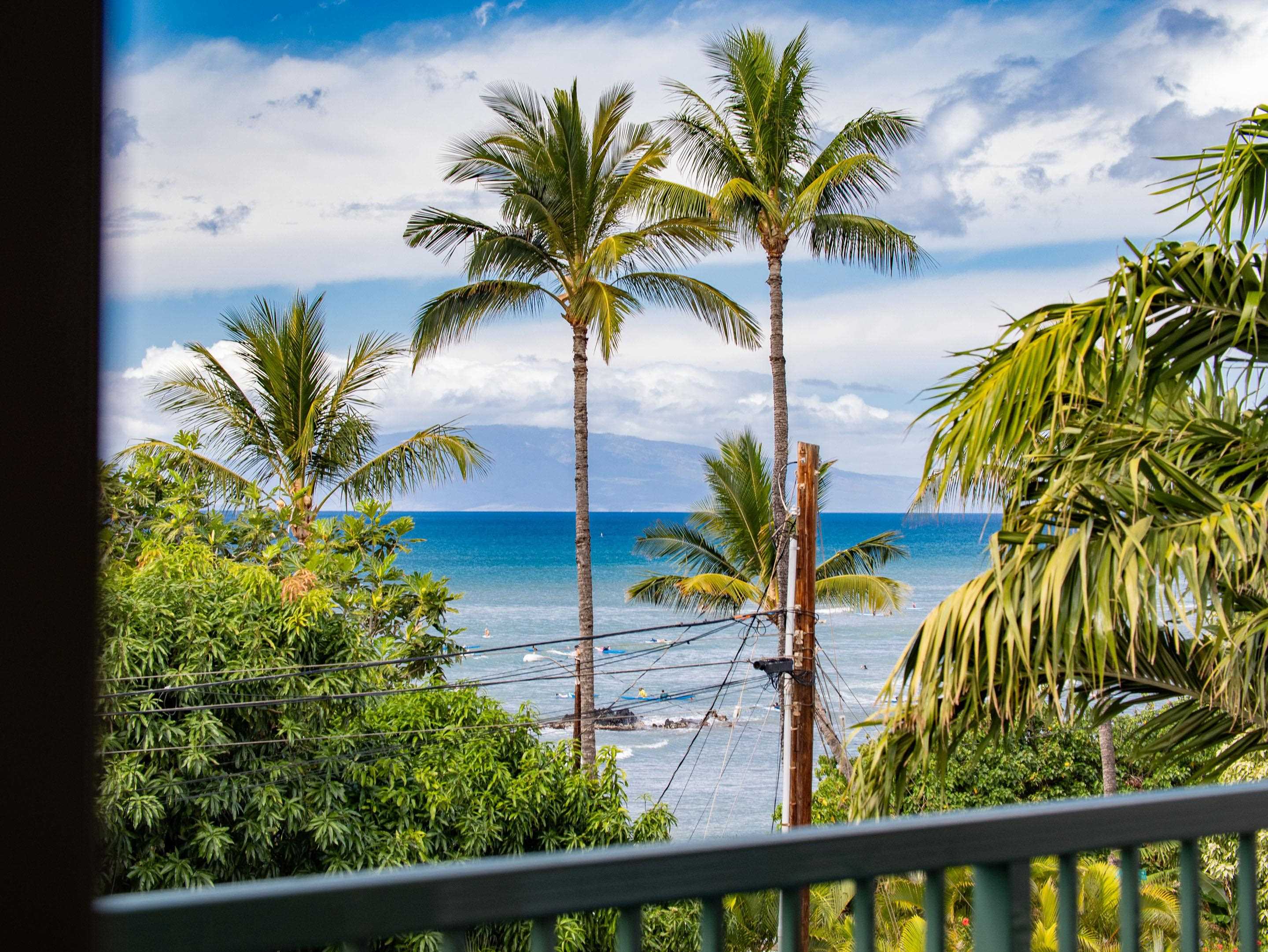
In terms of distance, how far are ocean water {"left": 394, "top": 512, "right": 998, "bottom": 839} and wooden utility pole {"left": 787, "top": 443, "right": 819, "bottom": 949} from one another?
45cm

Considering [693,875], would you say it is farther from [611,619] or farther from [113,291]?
[611,619]

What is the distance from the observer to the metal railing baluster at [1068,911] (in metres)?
1.21

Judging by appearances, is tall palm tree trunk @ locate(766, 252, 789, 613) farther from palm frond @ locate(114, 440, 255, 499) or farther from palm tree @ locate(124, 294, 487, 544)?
palm frond @ locate(114, 440, 255, 499)

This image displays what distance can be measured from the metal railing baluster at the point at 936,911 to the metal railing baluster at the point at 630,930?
0.31 m

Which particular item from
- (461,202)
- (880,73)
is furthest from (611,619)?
(880,73)

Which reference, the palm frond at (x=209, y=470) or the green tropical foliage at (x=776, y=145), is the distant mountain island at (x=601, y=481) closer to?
the green tropical foliage at (x=776, y=145)

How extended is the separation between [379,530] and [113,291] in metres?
12.6

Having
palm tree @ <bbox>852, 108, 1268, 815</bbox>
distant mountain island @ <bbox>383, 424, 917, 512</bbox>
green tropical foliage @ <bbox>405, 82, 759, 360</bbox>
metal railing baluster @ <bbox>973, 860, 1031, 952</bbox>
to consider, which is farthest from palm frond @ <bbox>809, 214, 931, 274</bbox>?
distant mountain island @ <bbox>383, 424, 917, 512</bbox>

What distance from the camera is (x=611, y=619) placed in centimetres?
5531

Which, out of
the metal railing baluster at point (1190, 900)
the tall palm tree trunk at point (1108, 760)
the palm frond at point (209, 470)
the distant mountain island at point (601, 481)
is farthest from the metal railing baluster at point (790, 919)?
the distant mountain island at point (601, 481)

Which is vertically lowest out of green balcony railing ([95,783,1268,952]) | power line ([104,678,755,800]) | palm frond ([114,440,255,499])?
power line ([104,678,755,800])

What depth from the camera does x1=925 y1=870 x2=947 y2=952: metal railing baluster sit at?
112 cm

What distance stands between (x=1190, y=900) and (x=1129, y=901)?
120 millimetres

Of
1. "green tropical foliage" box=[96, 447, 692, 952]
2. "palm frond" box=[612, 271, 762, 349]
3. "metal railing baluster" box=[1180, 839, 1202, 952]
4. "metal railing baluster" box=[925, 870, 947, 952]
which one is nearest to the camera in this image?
"metal railing baluster" box=[925, 870, 947, 952]
